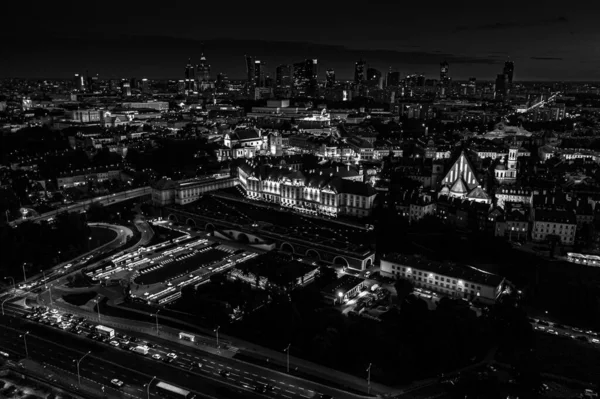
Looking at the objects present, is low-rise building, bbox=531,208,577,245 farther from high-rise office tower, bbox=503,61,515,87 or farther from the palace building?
high-rise office tower, bbox=503,61,515,87

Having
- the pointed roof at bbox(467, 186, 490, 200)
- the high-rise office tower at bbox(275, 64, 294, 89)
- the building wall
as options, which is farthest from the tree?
the high-rise office tower at bbox(275, 64, 294, 89)

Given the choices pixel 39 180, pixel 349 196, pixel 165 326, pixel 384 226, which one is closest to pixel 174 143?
pixel 39 180

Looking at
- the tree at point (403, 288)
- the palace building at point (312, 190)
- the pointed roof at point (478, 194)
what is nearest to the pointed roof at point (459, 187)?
the pointed roof at point (478, 194)

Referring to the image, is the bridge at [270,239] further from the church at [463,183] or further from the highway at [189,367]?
the church at [463,183]

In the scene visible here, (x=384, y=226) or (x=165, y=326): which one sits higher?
(x=384, y=226)

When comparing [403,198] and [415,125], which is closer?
[403,198]

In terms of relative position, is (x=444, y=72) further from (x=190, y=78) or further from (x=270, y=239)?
(x=270, y=239)

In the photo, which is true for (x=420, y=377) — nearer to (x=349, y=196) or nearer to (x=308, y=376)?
(x=308, y=376)
